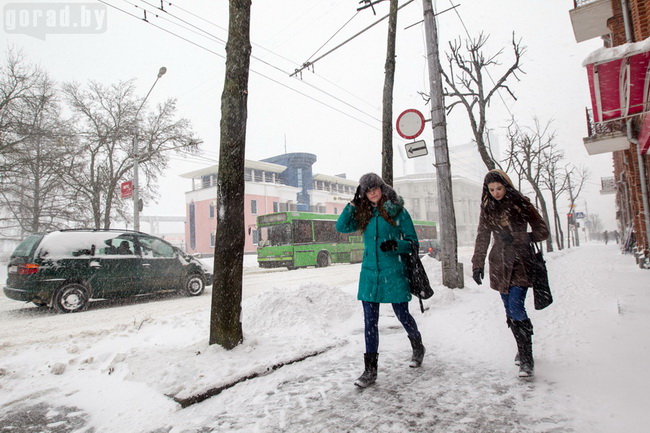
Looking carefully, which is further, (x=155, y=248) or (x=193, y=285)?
(x=193, y=285)

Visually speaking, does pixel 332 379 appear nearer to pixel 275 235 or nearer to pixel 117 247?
pixel 117 247

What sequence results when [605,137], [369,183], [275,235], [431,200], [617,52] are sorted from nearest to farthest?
[369,183] → [617,52] → [605,137] → [275,235] → [431,200]

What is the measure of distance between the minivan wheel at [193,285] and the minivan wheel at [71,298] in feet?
7.77

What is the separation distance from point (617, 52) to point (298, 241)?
50.1 feet

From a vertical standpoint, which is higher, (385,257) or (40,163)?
(40,163)

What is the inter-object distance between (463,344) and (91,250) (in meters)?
7.60

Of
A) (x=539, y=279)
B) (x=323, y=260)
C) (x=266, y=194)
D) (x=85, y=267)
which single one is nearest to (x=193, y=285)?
(x=85, y=267)

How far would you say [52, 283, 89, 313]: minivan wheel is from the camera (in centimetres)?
770

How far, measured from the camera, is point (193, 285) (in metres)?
10.1

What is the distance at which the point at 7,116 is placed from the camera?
59.1 ft

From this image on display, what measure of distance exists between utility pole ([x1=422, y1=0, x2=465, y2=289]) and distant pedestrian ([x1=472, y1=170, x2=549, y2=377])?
15.3 ft

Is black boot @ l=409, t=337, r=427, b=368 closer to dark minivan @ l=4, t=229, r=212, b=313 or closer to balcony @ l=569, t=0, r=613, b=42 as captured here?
dark minivan @ l=4, t=229, r=212, b=313

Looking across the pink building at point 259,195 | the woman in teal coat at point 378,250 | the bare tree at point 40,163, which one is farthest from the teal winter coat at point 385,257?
Answer: the pink building at point 259,195

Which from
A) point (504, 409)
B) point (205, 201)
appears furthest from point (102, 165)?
point (504, 409)
